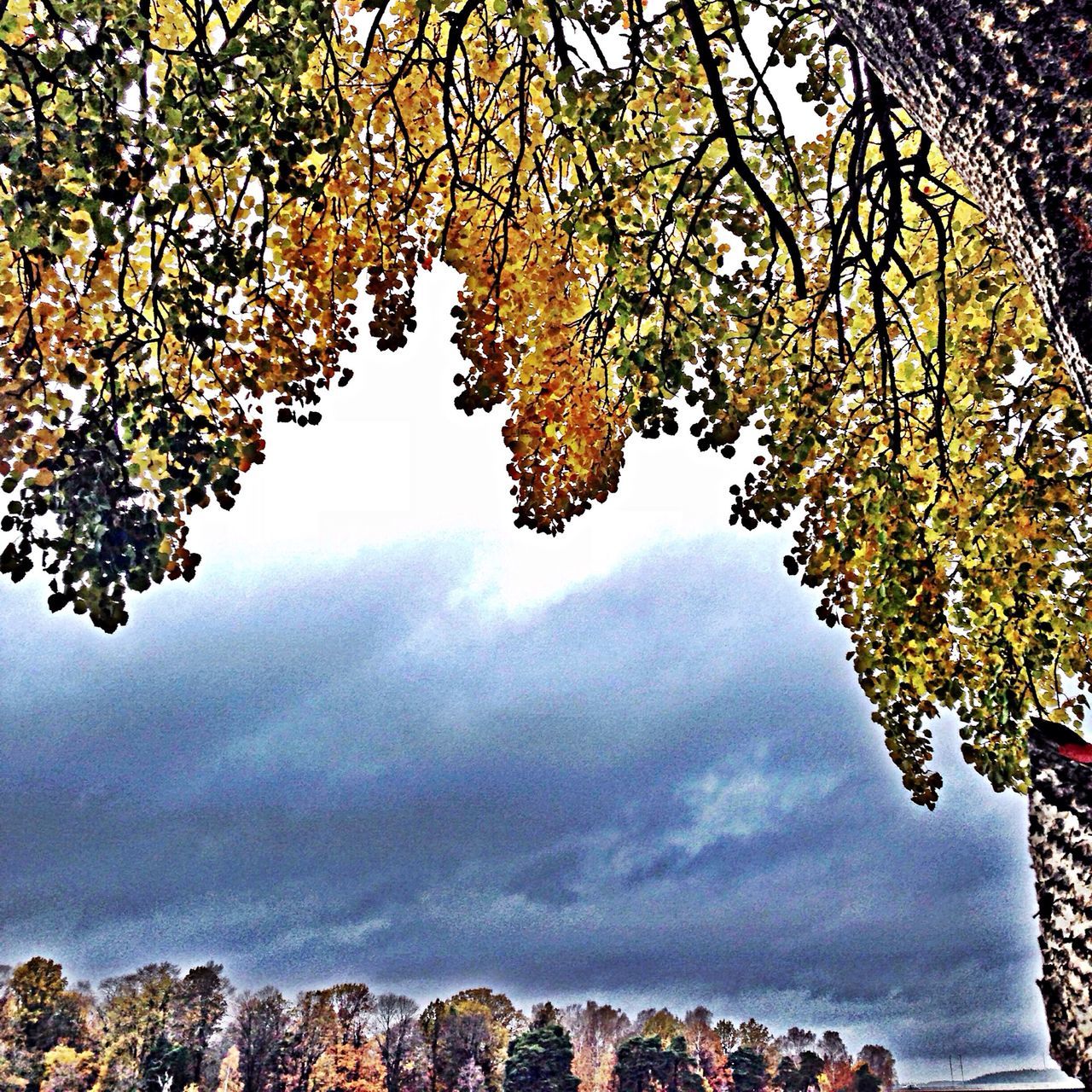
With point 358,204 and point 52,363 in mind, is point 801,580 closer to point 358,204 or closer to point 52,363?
point 358,204

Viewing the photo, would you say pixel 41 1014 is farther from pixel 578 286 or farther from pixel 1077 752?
pixel 1077 752

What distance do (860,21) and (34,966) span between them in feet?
89.2

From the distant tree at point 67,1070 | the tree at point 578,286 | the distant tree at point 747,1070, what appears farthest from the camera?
the distant tree at point 747,1070

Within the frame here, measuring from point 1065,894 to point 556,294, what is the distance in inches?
→ 162

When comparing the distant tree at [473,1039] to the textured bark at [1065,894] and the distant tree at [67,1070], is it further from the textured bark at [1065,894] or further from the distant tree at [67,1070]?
the textured bark at [1065,894]

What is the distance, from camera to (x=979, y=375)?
6758mm

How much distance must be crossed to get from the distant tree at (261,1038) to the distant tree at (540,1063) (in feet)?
17.9

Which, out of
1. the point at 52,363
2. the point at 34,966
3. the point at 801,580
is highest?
the point at 52,363

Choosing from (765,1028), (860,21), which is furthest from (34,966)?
(860,21)

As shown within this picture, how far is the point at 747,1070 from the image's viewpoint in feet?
90.3

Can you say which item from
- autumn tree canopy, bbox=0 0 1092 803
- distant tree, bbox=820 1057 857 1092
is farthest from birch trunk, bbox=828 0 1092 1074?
distant tree, bbox=820 1057 857 1092

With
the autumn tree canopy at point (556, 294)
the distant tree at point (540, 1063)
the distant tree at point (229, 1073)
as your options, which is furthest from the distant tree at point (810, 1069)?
the autumn tree canopy at point (556, 294)

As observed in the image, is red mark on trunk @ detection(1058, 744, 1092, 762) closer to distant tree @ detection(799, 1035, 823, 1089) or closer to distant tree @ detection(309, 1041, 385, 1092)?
distant tree @ detection(309, 1041, 385, 1092)

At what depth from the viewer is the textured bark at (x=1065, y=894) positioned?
189 cm
